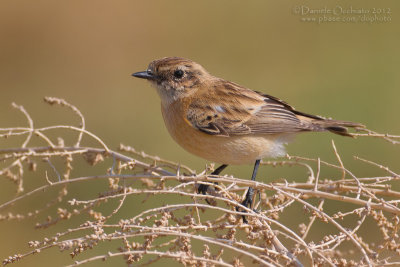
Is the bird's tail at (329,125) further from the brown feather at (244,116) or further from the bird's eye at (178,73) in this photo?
the bird's eye at (178,73)

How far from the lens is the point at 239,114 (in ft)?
18.5

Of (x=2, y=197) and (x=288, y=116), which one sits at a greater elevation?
(x=288, y=116)

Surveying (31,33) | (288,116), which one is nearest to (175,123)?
(288,116)

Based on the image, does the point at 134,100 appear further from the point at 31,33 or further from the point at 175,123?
the point at 175,123

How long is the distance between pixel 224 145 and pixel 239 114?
1.49ft

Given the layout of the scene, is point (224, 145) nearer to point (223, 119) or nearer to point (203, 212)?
point (223, 119)

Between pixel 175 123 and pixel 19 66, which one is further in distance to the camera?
pixel 19 66

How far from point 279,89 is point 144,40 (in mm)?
3968

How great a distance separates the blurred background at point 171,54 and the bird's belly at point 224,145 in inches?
190

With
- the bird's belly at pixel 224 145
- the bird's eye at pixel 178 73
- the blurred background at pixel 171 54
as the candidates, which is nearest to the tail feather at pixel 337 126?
the bird's belly at pixel 224 145

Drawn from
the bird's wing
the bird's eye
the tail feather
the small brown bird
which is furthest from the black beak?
the tail feather

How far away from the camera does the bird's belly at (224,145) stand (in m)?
5.27

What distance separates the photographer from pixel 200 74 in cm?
600

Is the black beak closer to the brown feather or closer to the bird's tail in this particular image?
the brown feather
